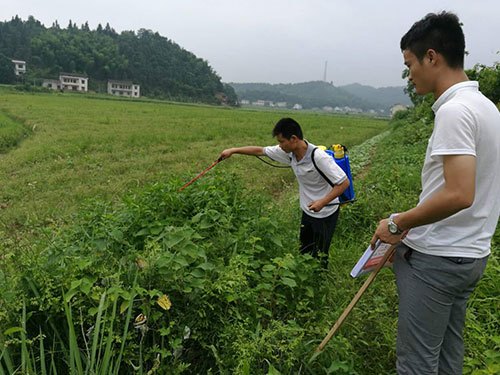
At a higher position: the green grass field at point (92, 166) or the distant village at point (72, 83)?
the distant village at point (72, 83)

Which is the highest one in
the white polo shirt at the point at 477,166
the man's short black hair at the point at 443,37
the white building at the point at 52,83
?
the white building at the point at 52,83

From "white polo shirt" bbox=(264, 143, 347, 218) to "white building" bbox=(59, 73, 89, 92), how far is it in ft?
251

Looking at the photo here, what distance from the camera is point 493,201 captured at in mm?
1674

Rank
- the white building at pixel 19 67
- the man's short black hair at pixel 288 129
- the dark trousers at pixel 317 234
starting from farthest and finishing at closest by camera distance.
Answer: the white building at pixel 19 67 → the dark trousers at pixel 317 234 → the man's short black hair at pixel 288 129

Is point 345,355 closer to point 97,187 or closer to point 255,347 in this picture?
point 255,347

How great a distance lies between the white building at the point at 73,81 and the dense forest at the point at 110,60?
337 cm

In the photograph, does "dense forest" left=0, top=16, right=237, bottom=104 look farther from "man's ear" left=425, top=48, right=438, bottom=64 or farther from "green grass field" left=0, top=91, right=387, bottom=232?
"man's ear" left=425, top=48, right=438, bottom=64

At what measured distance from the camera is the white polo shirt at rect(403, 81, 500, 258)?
148cm

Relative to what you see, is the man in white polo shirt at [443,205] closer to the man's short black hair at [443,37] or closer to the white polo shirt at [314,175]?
the man's short black hair at [443,37]

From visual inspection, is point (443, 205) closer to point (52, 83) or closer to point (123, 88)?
point (52, 83)

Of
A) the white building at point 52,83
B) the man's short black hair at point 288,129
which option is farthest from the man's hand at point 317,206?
the white building at point 52,83

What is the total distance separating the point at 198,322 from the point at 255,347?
413 millimetres

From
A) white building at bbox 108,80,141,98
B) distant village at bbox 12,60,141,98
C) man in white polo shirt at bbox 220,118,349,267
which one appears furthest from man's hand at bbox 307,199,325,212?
white building at bbox 108,80,141,98

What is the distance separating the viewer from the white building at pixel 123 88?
78.7 meters
